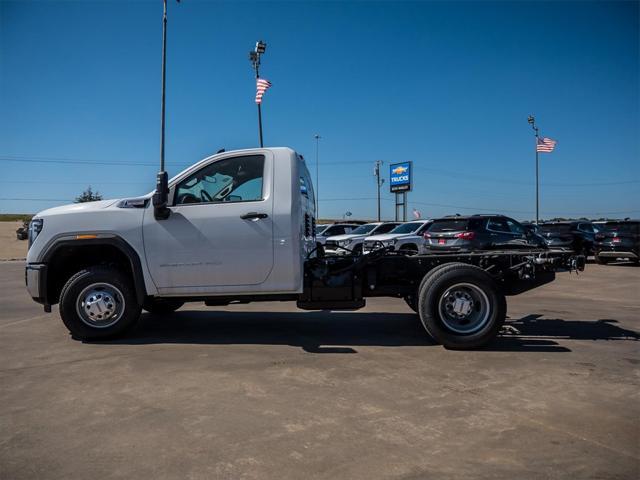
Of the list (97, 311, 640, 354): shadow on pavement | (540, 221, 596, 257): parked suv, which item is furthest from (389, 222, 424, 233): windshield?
(97, 311, 640, 354): shadow on pavement

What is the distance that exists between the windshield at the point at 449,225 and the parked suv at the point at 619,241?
825 cm

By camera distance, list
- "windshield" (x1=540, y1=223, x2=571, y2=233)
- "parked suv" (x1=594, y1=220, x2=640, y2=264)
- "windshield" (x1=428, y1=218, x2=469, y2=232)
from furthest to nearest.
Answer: "windshield" (x1=540, y1=223, x2=571, y2=233) → "parked suv" (x1=594, y1=220, x2=640, y2=264) → "windshield" (x1=428, y1=218, x2=469, y2=232)

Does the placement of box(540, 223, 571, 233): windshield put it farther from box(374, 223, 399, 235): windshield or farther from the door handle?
the door handle

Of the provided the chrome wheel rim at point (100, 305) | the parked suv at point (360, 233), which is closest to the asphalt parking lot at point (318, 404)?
the chrome wheel rim at point (100, 305)

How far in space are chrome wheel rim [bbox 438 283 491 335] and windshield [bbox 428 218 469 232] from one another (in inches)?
284

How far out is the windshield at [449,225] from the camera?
12125 millimetres

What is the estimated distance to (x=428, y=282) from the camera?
16.9 ft

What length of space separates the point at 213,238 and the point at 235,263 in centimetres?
37

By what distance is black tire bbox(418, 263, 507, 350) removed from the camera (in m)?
5.02

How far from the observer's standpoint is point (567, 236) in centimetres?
1845

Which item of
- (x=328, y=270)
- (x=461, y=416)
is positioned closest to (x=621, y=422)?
(x=461, y=416)

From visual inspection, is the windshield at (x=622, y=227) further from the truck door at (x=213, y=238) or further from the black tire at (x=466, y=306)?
the truck door at (x=213, y=238)

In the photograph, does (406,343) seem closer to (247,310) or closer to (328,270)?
(328,270)

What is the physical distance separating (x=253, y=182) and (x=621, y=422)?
4.07m
